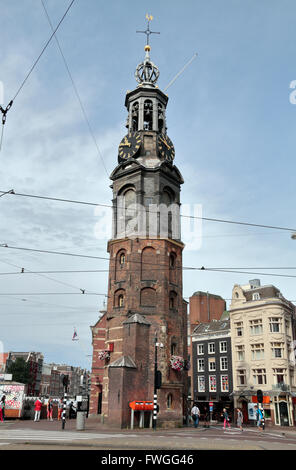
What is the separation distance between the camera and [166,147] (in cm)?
4212

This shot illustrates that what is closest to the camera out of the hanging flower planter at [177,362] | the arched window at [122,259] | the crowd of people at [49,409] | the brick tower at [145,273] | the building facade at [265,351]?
the crowd of people at [49,409]

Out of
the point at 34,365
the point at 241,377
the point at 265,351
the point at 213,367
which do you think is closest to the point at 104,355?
the point at 265,351

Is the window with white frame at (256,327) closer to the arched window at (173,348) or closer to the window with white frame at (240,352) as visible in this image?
the window with white frame at (240,352)

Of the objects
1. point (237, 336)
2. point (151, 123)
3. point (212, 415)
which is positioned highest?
point (151, 123)

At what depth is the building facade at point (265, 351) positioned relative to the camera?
46281mm

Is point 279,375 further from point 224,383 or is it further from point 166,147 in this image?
point 166,147

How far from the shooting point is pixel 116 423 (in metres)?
28.7

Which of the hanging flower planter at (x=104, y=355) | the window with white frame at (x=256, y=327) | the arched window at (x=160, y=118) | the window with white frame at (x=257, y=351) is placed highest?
the arched window at (x=160, y=118)

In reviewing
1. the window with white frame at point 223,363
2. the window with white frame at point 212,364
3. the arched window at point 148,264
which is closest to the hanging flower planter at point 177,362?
the arched window at point 148,264

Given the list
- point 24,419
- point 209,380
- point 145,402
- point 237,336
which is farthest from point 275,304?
point 24,419

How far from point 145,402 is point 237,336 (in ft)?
86.1

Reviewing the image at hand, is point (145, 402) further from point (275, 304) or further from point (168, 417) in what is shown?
point (275, 304)

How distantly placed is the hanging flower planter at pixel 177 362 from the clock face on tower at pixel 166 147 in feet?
64.2
